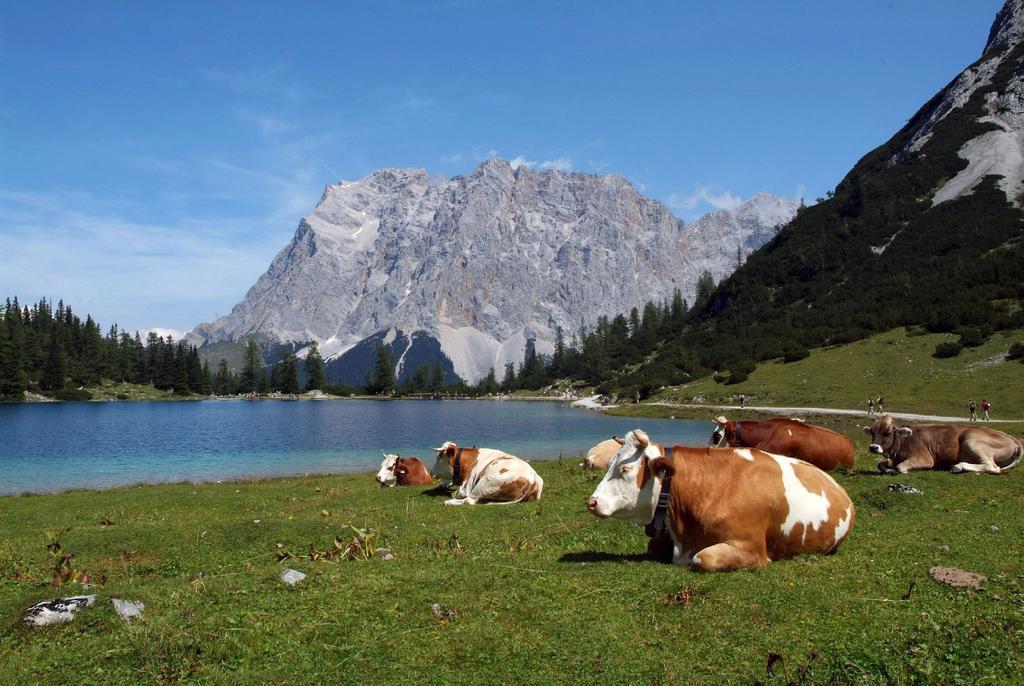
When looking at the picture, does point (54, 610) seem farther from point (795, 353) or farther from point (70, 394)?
point (70, 394)

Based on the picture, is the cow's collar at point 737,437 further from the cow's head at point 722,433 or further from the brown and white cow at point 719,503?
the brown and white cow at point 719,503

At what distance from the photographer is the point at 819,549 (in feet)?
30.0

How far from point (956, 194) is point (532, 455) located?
353 ft

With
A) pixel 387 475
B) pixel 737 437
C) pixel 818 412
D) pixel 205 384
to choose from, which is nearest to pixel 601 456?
pixel 387 475

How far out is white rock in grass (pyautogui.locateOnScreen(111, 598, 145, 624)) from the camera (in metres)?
7.37

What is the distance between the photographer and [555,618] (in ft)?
22.8

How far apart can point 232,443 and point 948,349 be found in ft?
235

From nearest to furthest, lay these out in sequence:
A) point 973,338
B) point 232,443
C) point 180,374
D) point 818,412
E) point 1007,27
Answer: point 232,443
point 818,412
point 973,338
point 1007,27
point 180,374

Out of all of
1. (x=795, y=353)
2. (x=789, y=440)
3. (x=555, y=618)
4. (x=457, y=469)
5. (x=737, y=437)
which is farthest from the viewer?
(x=795, y=353)

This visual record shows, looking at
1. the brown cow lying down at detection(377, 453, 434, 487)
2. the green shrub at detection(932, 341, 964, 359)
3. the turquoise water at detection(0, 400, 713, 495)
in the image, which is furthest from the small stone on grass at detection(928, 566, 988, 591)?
the green shrub at detection(932, 341, 964, 359)

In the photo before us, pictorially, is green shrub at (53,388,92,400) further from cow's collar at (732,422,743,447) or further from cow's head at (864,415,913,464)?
cow's head at (864,415,913,464)

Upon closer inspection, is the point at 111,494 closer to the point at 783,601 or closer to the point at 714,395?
the point at 783,601

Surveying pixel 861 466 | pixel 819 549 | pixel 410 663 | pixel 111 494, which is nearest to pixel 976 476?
pixel 861 466

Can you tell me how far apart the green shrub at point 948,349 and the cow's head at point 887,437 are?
59.4 meters
